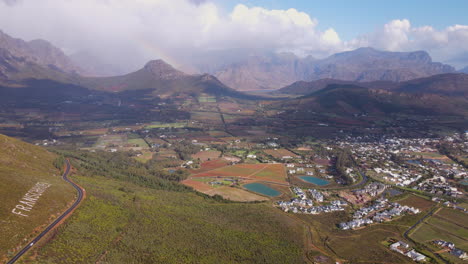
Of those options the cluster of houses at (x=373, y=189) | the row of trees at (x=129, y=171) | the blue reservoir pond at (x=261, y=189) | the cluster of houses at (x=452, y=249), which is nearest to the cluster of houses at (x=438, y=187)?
the cluster of houses at (x=373, y=189)

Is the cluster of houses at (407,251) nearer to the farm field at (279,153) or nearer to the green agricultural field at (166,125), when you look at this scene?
the farm field at (279,153)

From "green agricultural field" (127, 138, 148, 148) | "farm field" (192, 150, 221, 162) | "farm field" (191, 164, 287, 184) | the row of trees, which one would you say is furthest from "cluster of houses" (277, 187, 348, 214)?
"green agricultural field" (127, 138, 148, 148)

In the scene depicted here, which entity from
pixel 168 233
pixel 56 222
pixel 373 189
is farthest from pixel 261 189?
pixel 56 222

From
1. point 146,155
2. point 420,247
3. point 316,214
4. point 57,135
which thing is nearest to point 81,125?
point 57,135

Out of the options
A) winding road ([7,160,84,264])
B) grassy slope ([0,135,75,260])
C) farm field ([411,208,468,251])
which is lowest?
farm field ([411,208,468,251])

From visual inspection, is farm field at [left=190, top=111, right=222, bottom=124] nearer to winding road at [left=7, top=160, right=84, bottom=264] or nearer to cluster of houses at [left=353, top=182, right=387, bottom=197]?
cluster of houses at [left=353, top=182, right=387, bottom=197]

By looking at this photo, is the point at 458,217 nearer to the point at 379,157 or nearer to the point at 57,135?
the point at 379,157
